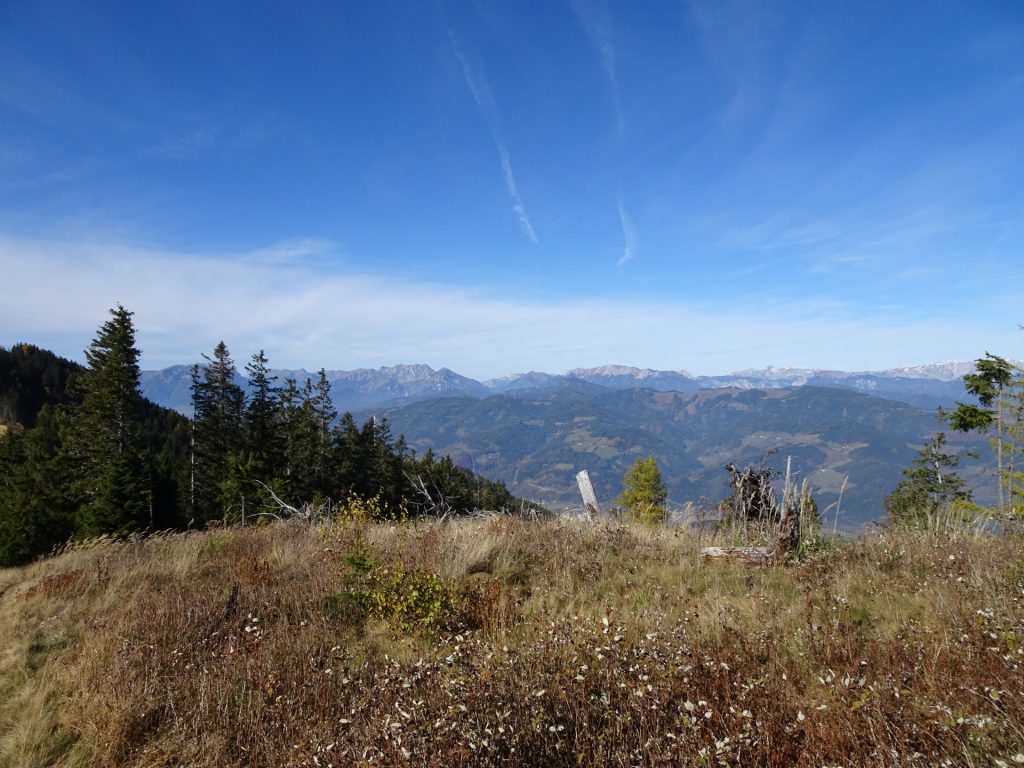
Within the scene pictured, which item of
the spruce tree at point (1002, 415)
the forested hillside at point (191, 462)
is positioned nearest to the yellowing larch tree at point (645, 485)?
the forested hillside at point (191, 462)

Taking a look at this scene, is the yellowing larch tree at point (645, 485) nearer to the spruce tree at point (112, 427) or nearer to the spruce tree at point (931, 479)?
the spruce tree at point (931, 479)

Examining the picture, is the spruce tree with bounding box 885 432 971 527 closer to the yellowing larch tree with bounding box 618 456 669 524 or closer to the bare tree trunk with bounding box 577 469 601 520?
the yellowing larch tree with bounding box 618 456 669 524

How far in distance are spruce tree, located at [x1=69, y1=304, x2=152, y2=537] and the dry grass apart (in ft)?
95.0

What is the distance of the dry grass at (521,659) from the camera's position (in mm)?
2775

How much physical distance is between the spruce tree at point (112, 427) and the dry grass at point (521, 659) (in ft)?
95.0

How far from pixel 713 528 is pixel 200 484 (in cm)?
4497

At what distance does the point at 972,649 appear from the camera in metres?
3.54

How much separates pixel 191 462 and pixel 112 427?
10494 millimetres

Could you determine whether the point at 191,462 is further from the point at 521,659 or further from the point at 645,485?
the point at 521,659

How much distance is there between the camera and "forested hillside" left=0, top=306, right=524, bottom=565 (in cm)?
3102

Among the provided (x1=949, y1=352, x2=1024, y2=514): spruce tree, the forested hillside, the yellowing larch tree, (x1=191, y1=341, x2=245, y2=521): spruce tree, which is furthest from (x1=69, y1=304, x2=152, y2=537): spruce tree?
(x1=949, y1=352, x2=1024, y2=514): spruce tree

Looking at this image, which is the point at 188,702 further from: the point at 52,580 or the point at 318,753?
the point at 52,580

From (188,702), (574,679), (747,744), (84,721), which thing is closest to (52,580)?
(84,721)

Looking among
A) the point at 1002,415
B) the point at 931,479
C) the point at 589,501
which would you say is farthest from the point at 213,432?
the point at 931,479
